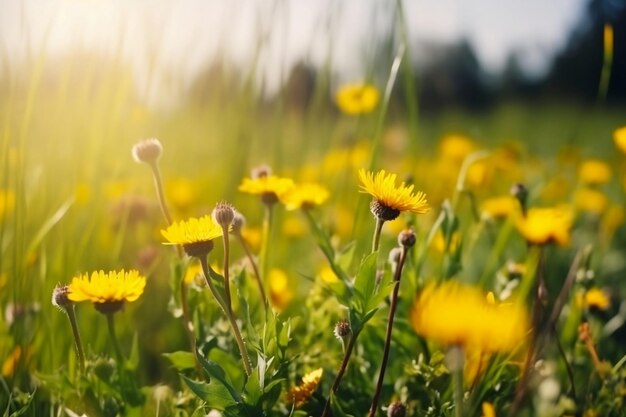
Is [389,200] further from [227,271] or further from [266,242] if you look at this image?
[266,242]

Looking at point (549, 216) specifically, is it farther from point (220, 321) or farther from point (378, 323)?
point (220, 321)

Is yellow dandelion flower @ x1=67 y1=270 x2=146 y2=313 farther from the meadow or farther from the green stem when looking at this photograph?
the green stem

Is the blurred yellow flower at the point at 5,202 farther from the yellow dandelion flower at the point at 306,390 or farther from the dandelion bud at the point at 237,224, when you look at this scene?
the yellow dandelion flower at the point at 306,390

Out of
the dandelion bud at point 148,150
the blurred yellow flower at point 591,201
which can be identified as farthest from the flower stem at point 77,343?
the blurred yellow flower at point 591,201

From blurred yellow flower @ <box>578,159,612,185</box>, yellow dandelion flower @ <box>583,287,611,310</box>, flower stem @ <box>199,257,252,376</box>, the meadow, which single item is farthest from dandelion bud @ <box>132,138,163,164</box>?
blurred yellow flower @ <box>578,159,612,185</box>

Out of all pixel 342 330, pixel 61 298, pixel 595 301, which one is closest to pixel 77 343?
pixel 61 298
